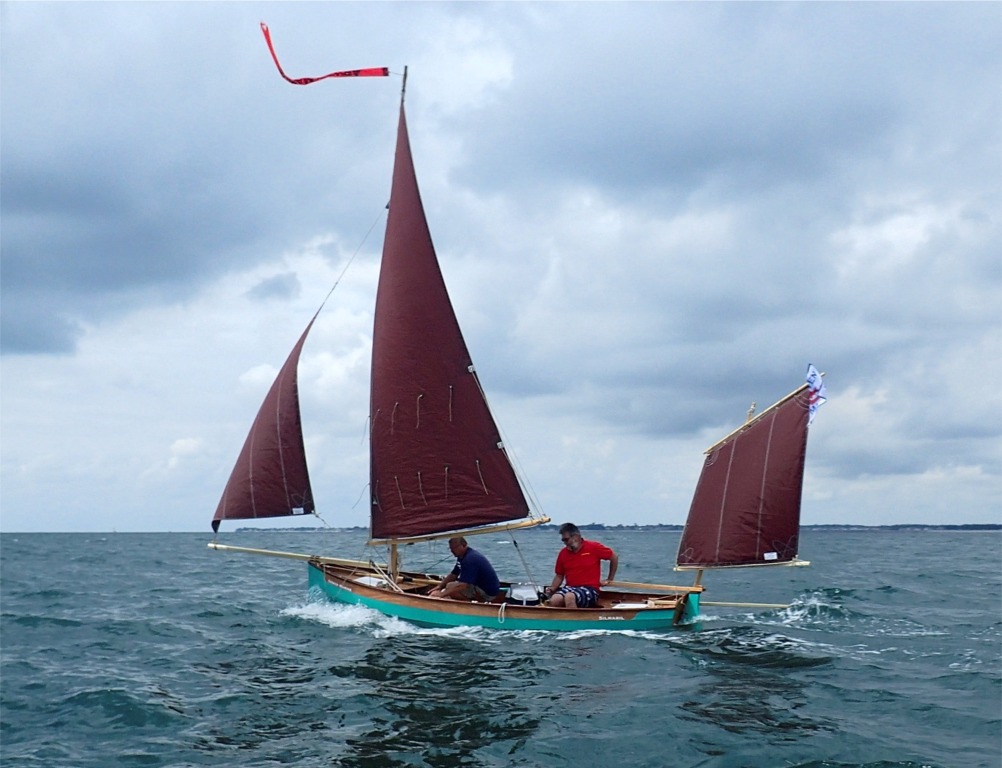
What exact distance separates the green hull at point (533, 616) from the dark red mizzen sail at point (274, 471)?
4950 millimetres

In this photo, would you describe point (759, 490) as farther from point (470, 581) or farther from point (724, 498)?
point (470, 581)

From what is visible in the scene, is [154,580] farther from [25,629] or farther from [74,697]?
[74,697]

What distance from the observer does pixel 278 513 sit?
22.4 metres

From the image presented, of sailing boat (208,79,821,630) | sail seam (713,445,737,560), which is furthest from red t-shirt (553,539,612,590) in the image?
sail seam (713,445,737,560)

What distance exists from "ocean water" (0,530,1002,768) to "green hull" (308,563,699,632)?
0.33m

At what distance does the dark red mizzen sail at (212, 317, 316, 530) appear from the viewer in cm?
2236

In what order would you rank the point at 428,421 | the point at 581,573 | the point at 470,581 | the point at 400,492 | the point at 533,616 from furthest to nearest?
the point at 400,492
the point at 428,421
the point at 470,581
the point at 581,573
the point at 533,616

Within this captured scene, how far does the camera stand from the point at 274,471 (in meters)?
22.4

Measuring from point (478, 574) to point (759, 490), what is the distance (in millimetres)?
6958

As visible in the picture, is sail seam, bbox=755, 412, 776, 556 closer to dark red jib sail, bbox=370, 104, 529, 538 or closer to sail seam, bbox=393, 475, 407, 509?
dark red jib sail, bbox=370, 104, 529, 538

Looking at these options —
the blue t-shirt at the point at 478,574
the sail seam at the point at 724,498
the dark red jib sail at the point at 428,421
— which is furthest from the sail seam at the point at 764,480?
the blue t-shirt at the point at 478,574

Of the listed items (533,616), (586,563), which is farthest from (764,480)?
(533,616)

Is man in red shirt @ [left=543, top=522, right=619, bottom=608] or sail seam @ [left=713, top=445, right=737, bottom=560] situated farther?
sail seam @ [left=713, top=445, right=737, bottom=560]

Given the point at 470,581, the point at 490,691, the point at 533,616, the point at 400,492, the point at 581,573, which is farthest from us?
the point at 400,492
